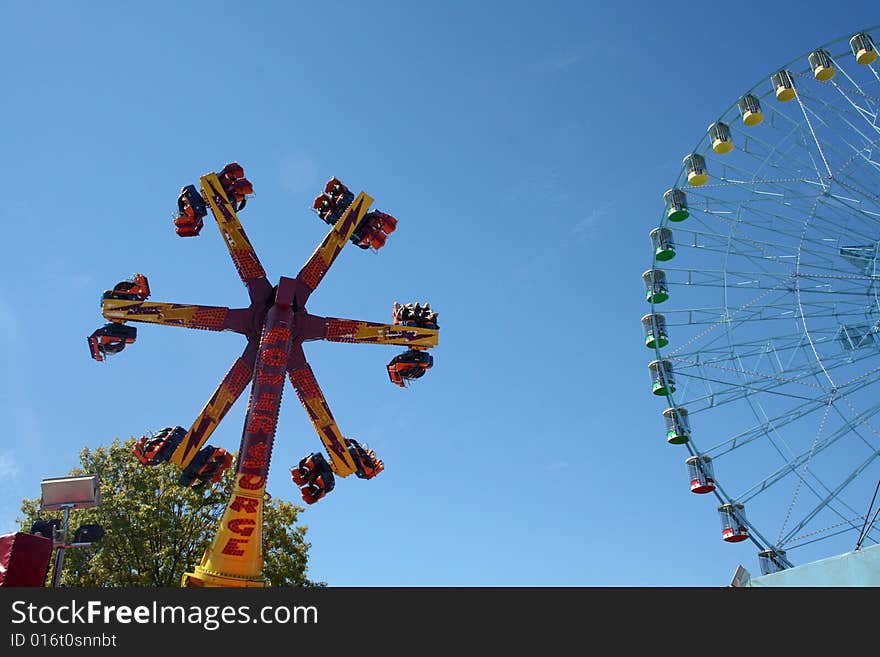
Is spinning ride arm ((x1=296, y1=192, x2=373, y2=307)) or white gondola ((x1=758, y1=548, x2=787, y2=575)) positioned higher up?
spinning ride arm ((x1=296, y1=192, x2=373, y2=307))

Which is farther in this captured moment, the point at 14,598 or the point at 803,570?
the point at 803,570

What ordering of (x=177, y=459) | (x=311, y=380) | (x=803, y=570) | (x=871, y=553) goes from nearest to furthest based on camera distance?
(x=871, y=553), (x=803, y=570), (x=177, y=459), (x=311, y=380)

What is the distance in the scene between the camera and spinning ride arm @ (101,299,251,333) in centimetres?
2388

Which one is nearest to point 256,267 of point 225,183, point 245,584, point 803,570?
point 225,183

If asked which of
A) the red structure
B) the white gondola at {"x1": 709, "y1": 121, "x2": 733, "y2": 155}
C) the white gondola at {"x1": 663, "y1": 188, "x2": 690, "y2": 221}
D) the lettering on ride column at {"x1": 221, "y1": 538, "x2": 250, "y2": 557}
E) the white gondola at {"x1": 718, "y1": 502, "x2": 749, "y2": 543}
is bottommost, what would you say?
the red structure

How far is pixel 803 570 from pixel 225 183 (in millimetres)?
19680

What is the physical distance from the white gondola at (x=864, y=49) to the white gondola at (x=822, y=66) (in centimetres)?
83

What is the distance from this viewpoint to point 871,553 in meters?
15.3

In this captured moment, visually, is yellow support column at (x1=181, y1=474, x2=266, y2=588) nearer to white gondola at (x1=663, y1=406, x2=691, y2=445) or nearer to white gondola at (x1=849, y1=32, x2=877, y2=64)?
white gondola at (x1=663, y1=406, x2=691, y2=445)

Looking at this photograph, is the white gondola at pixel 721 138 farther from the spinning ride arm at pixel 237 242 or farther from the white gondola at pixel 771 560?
the spinning ride arm at pixel 237 242

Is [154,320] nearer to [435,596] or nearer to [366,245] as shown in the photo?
[366,245]

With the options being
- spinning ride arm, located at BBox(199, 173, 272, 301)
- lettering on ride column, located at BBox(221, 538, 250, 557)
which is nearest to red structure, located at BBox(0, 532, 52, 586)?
lettering on ride column, located at BBox(221, 538, 250, 557)

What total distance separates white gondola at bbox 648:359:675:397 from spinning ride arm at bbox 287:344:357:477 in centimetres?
1172

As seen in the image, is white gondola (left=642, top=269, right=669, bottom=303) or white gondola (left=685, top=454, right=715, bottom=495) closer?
white gondola (left=685, top=454, right=715, bottom=495)
